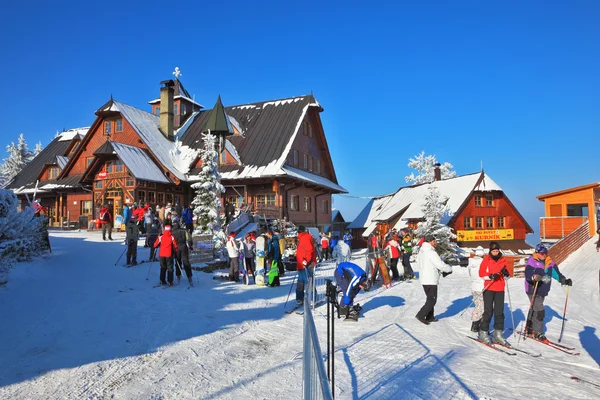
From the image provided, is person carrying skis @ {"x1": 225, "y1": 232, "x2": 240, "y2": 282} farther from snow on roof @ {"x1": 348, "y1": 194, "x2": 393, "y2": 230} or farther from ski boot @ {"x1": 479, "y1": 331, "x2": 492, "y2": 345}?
snow on roof @ {"x1": 348, "y1": 194, "x2": 393, "y2": 230}

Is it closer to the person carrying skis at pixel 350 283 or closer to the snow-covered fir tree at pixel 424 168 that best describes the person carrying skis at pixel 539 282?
the person carrying skis at pixel 350 283

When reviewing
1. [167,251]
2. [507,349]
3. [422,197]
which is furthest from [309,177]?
[507,349]

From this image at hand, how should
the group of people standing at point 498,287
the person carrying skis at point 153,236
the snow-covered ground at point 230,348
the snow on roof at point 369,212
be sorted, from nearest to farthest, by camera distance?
the snow-covered ground at point 230,348, the group of people standing at point 498,287, the person carrying skis at point 153,236, the snow on roof at point 369,212

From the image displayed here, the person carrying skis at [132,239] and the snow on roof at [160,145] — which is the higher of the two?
the snow on roof at [160,145]

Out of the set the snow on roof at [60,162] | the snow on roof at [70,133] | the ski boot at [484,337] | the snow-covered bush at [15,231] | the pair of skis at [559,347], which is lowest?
the pair of skis at [559,347]

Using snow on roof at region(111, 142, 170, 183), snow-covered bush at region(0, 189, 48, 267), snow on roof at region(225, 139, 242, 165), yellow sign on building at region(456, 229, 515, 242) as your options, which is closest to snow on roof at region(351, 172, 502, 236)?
yellow sign on building at region(456, 229, 515, 242)

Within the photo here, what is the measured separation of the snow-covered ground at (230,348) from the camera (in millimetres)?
5289

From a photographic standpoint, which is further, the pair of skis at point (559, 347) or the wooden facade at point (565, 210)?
the wooden facade at point (565, 210)

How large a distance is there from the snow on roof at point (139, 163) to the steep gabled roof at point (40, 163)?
404 inches

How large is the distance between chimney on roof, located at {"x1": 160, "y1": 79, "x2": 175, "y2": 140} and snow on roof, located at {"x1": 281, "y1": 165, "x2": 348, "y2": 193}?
11013mm

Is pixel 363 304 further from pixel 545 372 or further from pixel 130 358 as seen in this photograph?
pixel 130 358

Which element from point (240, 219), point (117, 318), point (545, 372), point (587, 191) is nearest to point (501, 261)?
point (545, 372)

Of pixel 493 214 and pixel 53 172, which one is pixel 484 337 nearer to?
pixel 493 214

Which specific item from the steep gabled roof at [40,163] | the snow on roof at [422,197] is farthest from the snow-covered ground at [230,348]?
the steep gabled roof at [40,163]
